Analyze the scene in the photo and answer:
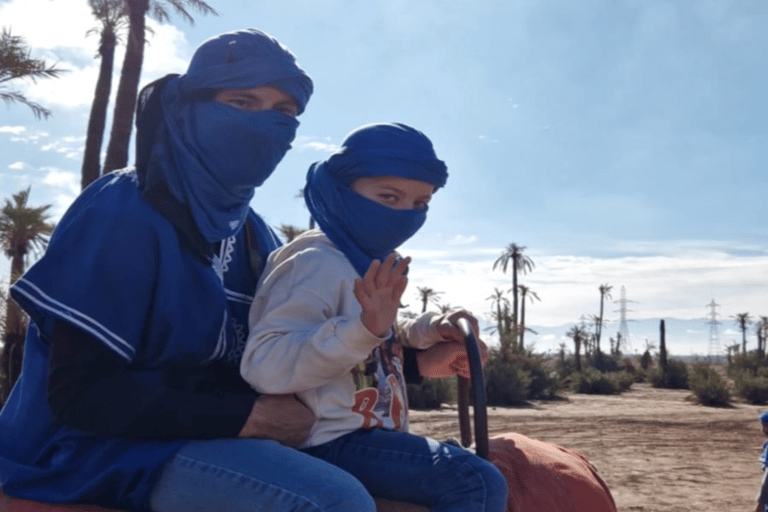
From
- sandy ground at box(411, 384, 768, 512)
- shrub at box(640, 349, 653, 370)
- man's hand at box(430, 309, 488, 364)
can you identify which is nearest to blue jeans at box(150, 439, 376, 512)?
man's hand at box(430, 309, 488, 364)

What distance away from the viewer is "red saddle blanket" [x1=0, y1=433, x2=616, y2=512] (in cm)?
210

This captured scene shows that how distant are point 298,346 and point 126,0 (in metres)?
16.0

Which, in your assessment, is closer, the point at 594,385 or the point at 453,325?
the point at 453,325

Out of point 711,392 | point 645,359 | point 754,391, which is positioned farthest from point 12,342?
point 645,359

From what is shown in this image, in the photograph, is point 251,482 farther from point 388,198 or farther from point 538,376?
point 538,376

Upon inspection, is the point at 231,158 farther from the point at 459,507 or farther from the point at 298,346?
the point at 459,507

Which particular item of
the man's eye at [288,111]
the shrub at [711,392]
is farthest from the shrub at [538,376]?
the man's eye at [288,111]

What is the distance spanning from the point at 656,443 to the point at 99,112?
12.6m

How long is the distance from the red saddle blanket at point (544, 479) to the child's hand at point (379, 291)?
0.51 meters

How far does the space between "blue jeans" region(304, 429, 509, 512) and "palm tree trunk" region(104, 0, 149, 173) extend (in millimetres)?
12673

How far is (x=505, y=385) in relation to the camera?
73.5ft

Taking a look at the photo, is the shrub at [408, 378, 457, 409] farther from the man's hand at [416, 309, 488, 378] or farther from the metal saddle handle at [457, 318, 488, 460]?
the metal saddle handle at [457, 318, 488, 460]

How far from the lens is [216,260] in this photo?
219 cm

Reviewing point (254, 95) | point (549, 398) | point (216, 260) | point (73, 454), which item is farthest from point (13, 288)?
point (549, 398)
